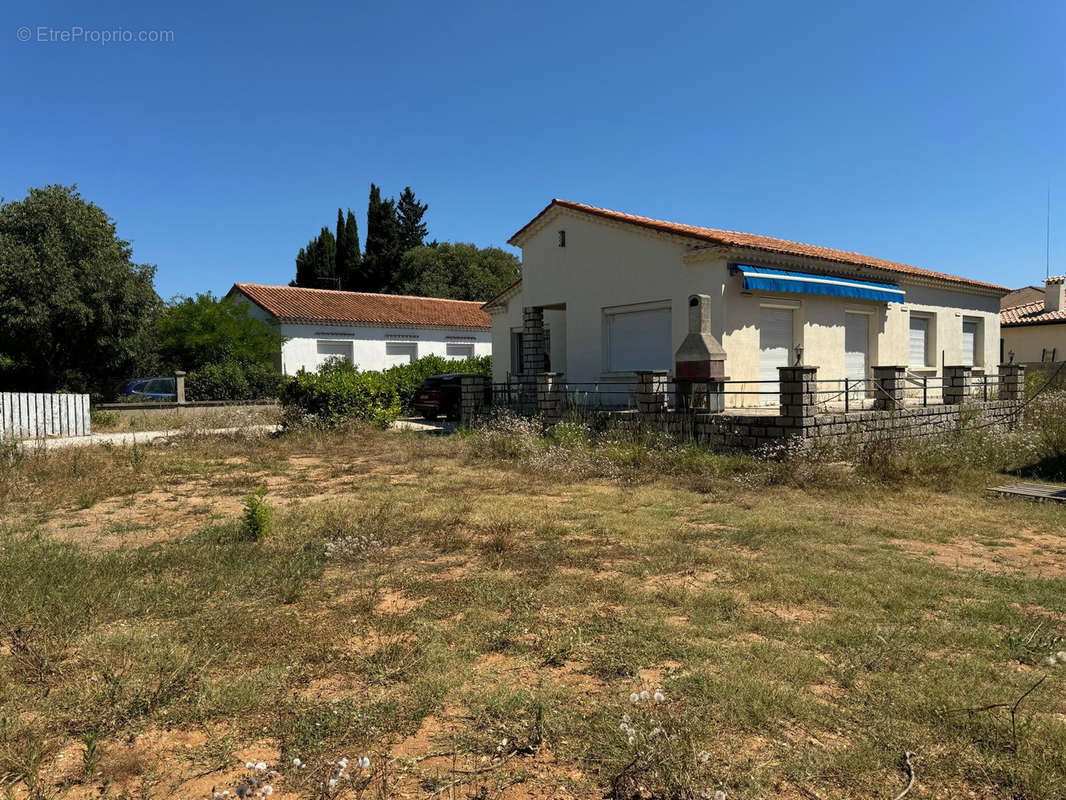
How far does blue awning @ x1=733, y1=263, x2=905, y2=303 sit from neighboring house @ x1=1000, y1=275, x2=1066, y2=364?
1537 cm

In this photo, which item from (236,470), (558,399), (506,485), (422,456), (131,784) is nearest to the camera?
(131,784)

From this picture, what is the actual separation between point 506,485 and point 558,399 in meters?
5.60

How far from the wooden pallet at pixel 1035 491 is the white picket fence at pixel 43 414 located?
59.1 ft

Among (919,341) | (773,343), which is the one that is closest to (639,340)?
(773,343)

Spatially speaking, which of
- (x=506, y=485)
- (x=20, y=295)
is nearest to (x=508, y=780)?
(x=506, y=485)

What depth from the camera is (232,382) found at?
26.0m

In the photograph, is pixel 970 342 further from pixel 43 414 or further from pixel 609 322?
pixel 43 414

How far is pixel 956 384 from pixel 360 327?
24.6m

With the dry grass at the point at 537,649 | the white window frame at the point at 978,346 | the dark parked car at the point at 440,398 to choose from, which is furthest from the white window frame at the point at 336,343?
the white window frame at the point at 978,346

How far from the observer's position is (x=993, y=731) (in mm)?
2721

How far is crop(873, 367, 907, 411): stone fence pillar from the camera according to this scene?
38.8 feet

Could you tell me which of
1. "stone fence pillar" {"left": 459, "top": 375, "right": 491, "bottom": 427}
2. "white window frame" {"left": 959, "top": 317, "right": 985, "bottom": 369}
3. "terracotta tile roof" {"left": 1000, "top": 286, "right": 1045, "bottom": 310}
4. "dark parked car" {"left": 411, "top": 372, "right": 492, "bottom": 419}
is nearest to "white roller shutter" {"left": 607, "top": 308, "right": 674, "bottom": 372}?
"stone fence pillar" {"left": 459, "top": 375, "right": 491, "bottom": 427}

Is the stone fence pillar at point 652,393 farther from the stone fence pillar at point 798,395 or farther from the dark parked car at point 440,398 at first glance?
the dark parked car at point 440,398

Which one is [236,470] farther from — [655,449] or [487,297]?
[487,297]
